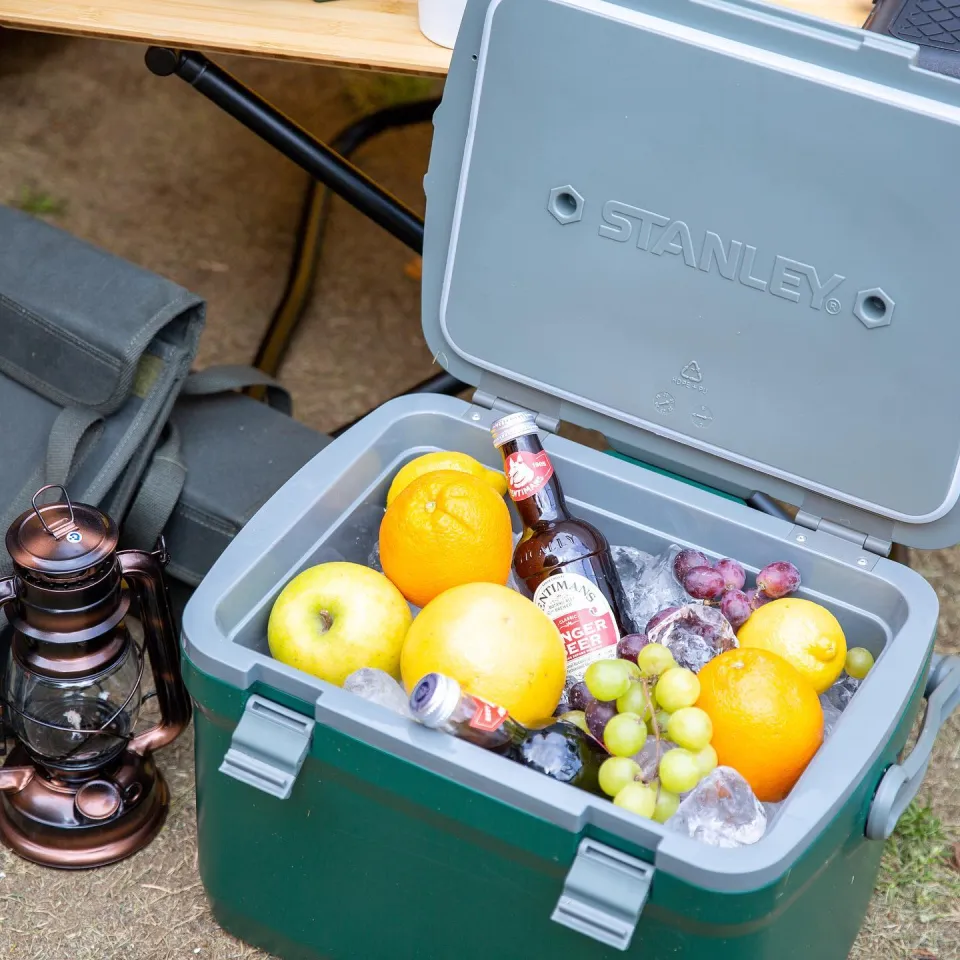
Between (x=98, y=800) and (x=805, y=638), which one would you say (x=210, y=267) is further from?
(x=805, y=638)

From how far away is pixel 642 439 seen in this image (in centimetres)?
137

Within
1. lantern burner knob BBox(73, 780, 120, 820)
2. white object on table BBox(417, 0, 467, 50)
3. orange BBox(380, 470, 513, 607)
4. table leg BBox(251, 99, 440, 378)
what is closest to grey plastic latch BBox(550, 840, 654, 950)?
orange BBox(380, 470, 513, 607)

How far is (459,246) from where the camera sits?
133cm

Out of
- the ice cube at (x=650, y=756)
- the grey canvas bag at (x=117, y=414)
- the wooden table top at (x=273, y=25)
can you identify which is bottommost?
the grey canvas bag at (x=117, y=414)

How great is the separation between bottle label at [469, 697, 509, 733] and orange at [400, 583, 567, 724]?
28 mm

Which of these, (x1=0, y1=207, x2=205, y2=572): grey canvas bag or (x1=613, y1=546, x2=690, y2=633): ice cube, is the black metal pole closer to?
(x1=0, y1=207, x2=205, y2=572): grey canvas bag

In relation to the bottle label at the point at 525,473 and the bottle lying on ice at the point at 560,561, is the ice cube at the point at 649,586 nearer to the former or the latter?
the bottle lying on ice at the point at 560,561

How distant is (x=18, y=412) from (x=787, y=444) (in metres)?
0.97

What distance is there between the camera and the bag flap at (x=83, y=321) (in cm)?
152

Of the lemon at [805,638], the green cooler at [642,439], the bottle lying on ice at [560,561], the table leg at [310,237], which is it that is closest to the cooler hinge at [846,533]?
the green cooler at [642,439]

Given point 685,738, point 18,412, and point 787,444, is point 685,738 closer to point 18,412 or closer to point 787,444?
point 787,444

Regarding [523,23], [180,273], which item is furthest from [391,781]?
[180,273]

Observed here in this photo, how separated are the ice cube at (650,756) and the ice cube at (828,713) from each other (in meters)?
0.18

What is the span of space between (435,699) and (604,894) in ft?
0.68
